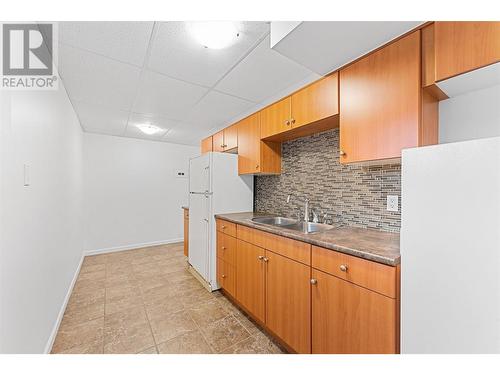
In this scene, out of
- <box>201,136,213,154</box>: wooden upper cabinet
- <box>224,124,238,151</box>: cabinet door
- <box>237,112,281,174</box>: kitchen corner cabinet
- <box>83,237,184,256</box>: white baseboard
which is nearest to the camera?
<box>237,112,281,174</box>: kitchen corner cabinet

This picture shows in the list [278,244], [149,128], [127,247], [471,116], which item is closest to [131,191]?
[127,247]

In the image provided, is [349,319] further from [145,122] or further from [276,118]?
[145,122]

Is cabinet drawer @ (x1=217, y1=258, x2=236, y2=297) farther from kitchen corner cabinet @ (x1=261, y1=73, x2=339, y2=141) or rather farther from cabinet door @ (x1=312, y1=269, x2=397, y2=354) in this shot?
kitchen corner cabinet @ (x1=261, y1=73, x2=339, y2=141)

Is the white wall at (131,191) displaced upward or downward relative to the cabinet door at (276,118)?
downward

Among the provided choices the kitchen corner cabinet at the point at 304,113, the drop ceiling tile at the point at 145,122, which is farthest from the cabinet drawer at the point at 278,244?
the drop ceiling tile at the point at 145,122

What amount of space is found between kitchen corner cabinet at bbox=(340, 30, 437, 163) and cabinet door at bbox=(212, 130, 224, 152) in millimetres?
1848

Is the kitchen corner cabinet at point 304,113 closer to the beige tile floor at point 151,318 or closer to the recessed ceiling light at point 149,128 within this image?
the beige tile floor at point 151,318

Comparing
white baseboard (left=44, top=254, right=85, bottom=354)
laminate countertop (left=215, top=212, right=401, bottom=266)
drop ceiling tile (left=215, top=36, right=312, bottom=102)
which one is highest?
drop ceiling tile (left=215, top=36, right=312, bottom=102)

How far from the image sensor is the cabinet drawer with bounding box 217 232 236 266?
2121 mm

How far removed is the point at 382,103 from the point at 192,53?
4.49 feet

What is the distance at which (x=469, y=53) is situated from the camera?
932 mm

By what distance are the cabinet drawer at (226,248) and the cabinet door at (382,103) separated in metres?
1.34

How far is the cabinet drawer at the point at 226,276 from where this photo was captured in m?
2.12

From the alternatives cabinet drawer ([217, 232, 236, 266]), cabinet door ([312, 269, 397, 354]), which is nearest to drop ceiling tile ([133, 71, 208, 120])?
cabinet drawer ([217, 232, 236, 266])
